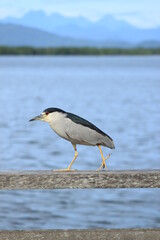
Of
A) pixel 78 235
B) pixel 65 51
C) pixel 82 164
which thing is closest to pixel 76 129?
pixel 78 235

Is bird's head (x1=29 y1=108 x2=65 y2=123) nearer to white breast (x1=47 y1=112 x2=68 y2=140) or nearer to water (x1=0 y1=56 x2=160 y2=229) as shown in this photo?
white breast (x1=47 y1=112 x2=68 y2=140)

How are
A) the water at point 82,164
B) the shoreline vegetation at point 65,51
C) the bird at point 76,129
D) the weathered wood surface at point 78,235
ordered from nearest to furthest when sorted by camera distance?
the weathered wood surface at point 78,235
the bird at point 76,129
the water at point 82,164
the shoreline vegetation at point 65,51

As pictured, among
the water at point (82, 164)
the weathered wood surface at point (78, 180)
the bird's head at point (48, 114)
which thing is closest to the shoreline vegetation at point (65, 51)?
the water at point (82, 164)

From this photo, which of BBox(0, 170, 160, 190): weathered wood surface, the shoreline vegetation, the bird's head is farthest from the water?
the shoreline vegetation

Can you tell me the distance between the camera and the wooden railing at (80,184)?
3.44 metres

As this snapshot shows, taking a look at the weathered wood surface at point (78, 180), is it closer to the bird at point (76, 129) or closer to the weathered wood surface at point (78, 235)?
the weathered wood surface at point (78, 235)

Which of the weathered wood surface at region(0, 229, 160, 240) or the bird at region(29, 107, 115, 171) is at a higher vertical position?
the bird at region(29, 107, 115, 171)

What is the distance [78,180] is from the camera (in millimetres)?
3518

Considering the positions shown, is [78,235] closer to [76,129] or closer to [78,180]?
[78,180]

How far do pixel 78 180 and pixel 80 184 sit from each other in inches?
0.9

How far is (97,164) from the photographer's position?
46.8 ft

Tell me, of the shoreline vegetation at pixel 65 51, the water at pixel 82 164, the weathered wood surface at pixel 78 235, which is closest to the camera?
the weathered wood surface at pixel 78 235

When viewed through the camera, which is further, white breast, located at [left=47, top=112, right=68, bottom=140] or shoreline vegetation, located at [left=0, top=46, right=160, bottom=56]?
shoreline vegetation, located at [left=0, top=46, right=160, bottom=56]

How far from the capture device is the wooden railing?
3.44 metres
